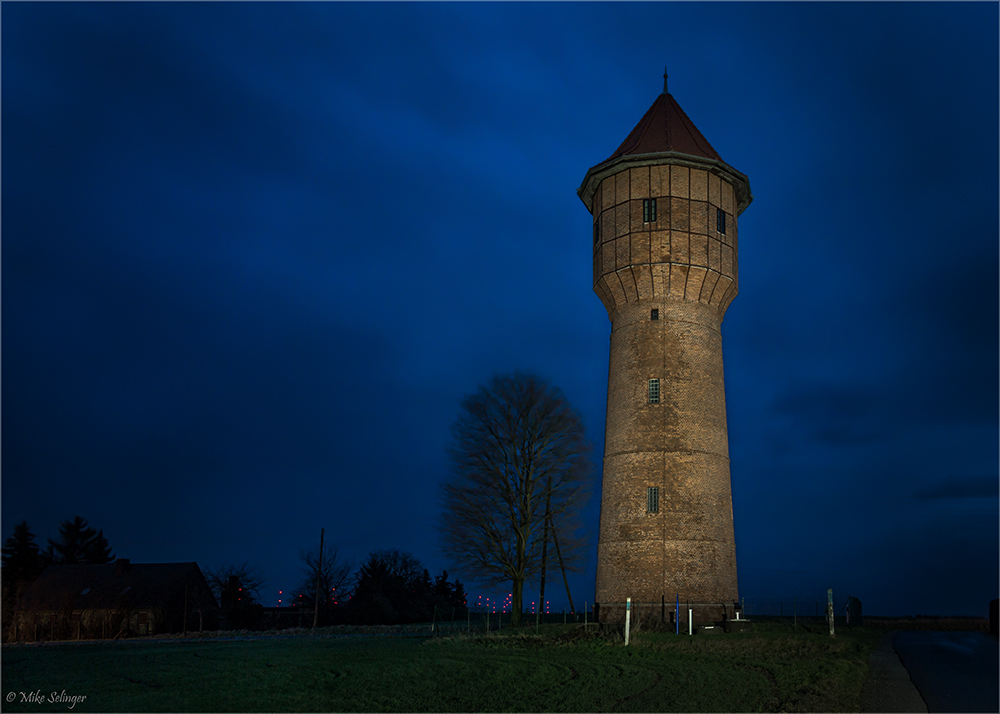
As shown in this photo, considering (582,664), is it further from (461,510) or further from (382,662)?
(461,510)

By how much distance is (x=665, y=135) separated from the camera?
102ft

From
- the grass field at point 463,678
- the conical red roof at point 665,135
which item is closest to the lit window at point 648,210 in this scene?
the conical red roof at point 665,135

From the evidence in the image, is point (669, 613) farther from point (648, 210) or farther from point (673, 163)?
point (673, 163)

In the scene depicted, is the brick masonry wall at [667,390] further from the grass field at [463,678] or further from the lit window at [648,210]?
the grass field at [463,678]

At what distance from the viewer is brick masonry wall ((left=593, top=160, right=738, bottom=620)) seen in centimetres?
2698

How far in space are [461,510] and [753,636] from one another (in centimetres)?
1222

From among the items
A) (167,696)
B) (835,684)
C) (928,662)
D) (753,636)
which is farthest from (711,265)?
(167,696)

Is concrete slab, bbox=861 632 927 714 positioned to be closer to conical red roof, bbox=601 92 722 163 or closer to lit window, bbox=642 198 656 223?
lit window, bbox=642 198 656 223

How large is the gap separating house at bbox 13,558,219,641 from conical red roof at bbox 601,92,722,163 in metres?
32.5

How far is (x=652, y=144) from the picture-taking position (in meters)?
30.6

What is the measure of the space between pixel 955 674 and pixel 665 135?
71.7ft

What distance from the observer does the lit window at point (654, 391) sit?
28.3 metres

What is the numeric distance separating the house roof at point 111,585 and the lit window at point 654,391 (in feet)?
108

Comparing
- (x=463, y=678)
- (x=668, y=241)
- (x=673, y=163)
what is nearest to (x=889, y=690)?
(x=463, y=678)
